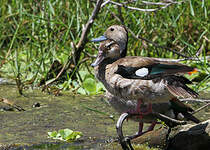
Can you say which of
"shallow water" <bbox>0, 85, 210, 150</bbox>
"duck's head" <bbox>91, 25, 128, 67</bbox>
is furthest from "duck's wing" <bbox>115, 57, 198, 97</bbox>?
"shallow water" <bbox>0, 85, 210, 150</bbox>

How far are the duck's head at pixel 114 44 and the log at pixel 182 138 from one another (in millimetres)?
827

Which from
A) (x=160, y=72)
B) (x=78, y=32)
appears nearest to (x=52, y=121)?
(x=160, y=72)

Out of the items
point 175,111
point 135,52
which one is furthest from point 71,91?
point 175,111

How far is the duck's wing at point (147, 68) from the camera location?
367cm

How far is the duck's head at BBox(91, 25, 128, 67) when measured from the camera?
4.48 metres

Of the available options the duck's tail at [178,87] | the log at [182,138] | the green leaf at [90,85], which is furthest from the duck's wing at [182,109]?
the green leaf at [90,85]

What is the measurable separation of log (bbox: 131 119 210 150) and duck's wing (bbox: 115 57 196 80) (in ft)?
1.74

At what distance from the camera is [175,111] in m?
4.35

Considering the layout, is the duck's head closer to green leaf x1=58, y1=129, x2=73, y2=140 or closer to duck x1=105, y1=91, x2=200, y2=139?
duck x1=105, y1=91, x2=200, y2=139

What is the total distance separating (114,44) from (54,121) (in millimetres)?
1112

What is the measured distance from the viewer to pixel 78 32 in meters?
6.95

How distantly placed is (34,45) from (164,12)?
2.08m

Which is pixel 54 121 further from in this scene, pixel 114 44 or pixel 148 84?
pixel 148 84

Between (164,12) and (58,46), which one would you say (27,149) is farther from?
(164,12)
